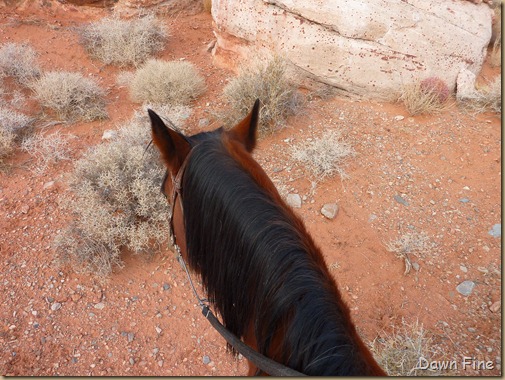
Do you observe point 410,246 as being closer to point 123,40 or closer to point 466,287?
point 466,287

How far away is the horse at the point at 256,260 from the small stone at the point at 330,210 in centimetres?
229

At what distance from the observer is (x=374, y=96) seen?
→ 510 centimetres

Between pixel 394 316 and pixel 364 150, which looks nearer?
pixel 394 316

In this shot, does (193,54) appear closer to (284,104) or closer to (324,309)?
(284,104)

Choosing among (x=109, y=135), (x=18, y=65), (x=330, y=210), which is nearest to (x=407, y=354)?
(x=330, y=210)

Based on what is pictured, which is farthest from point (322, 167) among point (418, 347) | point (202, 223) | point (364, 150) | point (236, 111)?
point (202, 223)

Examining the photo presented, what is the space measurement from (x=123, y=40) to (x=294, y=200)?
15.0 feet

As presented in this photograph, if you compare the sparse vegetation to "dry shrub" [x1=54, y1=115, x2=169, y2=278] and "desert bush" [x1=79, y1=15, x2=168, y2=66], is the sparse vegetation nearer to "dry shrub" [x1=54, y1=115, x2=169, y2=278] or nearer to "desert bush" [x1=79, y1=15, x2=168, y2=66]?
"dry shrub" [x1=54, y1=115, x2=169, y2=278]

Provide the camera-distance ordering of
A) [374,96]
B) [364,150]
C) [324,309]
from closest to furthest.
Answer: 1. [324,309]
2. [364,150]
3. [374,96]

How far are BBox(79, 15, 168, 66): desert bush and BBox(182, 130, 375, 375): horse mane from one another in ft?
17.6

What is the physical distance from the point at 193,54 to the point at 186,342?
213 inches

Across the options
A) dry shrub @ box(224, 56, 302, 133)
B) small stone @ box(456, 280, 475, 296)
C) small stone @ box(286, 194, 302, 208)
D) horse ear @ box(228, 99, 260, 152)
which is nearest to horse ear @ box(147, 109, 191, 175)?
horse ear @ box(228, 99, 260, 152)

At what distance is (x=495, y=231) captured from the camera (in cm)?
365

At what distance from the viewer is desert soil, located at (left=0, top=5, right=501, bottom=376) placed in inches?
114
